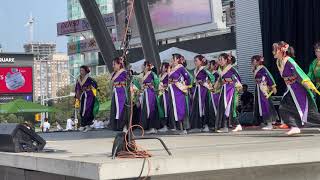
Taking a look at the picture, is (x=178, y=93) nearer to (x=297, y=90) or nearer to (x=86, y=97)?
(x=297, y=90)

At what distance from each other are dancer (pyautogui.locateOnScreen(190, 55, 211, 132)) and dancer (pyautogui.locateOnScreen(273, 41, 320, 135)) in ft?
8.53

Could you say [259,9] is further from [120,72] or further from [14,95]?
[14,95]

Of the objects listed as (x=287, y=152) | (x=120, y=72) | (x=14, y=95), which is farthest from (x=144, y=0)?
(x=14, y=95)

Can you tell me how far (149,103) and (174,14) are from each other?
774 inches

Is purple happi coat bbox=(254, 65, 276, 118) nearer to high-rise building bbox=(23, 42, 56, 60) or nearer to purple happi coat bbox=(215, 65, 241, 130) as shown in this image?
purple happi coat bbox=(215, 65, 241, 130)

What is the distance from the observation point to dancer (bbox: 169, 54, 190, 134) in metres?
10.0

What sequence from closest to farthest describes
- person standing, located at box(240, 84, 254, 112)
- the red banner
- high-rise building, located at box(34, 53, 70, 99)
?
1. person standing, located at box(240, 84, 254, 112)
2. the red banner
3. high-rise building, located at box(34, 53, 70, 99)

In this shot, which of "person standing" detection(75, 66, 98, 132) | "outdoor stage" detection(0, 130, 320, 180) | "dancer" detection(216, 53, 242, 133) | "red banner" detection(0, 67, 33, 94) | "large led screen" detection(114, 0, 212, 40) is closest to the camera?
"outdoor stage" detection(0, 130, 320, 180)

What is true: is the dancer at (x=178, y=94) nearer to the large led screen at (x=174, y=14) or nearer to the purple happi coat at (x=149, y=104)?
the purple happi coat at (x=149, y=104)

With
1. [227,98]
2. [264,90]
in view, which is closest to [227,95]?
[227,98]

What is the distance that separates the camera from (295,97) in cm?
789

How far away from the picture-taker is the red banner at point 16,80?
3828 cm

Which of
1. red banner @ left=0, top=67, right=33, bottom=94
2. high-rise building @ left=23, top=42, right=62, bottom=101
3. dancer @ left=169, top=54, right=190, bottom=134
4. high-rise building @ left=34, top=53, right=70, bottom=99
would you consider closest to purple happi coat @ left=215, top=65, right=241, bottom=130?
dancer @ left=169, top=54, right=190, bottom=134

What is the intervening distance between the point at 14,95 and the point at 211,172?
117 ft
